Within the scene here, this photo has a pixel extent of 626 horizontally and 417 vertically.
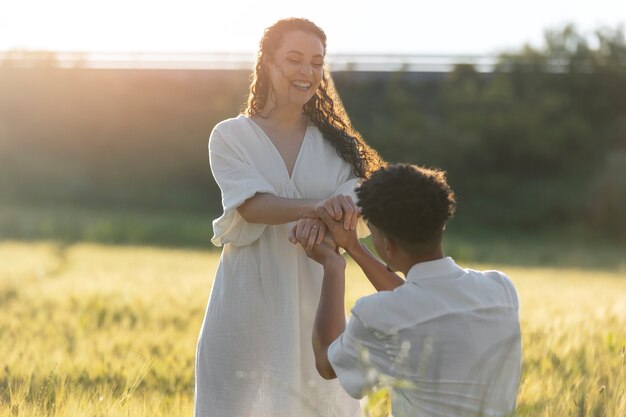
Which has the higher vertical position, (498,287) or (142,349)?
(498,287)

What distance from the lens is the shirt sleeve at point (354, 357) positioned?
259 centimetres

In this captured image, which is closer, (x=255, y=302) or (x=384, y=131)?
(x=255, y=302)

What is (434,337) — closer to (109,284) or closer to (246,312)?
(246,312)

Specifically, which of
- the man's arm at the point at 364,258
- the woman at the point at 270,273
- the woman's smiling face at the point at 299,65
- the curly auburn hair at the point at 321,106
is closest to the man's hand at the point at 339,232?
the man's arm at the point at 364,258

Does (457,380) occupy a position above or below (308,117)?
below

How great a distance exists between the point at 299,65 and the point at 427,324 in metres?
1.23

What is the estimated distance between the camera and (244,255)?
11.5ft

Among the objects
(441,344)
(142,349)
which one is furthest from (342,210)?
(142,349)

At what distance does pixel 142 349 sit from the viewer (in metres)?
5.41

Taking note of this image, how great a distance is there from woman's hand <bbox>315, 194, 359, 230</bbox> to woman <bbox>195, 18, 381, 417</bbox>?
0.24 metres

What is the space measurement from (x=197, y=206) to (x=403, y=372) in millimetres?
24784

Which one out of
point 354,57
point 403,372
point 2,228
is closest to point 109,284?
point 403,372

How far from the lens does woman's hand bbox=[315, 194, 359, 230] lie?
10.4 ft

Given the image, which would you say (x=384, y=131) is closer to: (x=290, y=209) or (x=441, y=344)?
(x=290, y=209)
